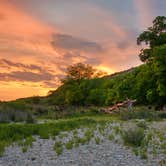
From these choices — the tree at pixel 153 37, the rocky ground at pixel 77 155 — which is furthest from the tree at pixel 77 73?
the rocky ground at pixel 77 155

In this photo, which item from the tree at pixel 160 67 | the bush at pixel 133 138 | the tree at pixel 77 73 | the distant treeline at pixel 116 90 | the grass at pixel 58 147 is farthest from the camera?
the tree at pixel 77 73

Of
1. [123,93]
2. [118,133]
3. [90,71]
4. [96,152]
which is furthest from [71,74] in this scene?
[96,152]

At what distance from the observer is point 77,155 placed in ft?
62.2

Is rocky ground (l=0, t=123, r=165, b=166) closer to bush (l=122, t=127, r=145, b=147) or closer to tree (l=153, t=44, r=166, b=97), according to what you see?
bush (l=122, t=127, r=145, b=147)

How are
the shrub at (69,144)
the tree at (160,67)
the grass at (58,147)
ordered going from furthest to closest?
the tree at (160,67) < the shrub at (69,144) < the grass at (58,147)

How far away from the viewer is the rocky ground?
690 inches

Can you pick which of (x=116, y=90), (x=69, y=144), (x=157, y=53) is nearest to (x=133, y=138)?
(x=69, y=144)

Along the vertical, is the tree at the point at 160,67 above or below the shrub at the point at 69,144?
above

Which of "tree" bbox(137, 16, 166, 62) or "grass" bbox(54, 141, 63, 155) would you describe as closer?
"grass" bbox(54, 141, 63, 155)

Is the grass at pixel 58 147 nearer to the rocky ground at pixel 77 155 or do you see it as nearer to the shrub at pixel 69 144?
the rocky ground at pixel 77 155

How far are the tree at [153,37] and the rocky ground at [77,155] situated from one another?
46208mm

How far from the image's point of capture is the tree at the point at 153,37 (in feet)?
224

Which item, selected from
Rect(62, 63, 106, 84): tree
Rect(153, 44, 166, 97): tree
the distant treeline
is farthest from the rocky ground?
Rect(62, 63, 106, 84): tree

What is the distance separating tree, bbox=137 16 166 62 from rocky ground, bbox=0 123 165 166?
152ft
